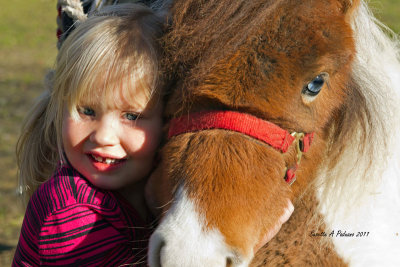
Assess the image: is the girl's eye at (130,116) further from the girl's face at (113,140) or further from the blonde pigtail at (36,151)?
the blonde pigtail at (36,151)

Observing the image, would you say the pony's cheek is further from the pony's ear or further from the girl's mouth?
the pony's ear

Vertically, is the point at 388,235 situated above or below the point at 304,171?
below

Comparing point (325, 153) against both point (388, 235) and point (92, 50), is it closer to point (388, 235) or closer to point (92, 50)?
point (388, 235)

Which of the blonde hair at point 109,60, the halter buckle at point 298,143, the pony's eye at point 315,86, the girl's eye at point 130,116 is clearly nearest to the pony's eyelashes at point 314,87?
the pony's eye at point 315,86

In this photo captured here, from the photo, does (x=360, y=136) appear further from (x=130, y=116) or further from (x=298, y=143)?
(x=130, y=116)

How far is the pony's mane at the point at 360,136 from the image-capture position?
2.26 meters

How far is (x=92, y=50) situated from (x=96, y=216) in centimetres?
67

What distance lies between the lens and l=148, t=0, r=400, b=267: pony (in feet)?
5.60

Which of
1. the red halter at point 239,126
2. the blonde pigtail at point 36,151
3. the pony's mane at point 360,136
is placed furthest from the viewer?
the blonde pigtail at point 36,151

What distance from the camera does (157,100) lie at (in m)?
2.10

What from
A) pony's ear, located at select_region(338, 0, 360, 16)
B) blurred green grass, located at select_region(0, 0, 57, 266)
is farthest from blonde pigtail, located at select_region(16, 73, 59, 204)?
pony's ear, located at select_region(338, 0, 360, 16)

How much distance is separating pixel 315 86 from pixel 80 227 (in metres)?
1.06

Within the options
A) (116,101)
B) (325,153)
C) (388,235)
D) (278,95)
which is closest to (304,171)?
(325,153)

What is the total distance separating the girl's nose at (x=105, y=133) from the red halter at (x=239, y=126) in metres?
0.23
